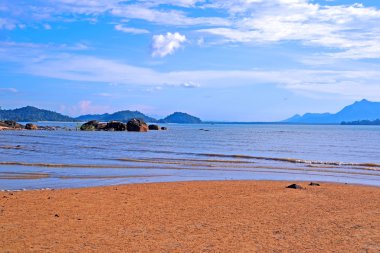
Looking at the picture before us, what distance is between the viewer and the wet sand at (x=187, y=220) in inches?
391

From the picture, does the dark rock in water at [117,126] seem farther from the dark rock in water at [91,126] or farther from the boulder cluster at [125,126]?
the dark rock in water at [91,126]

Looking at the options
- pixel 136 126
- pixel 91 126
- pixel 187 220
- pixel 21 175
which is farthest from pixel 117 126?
pixel 187 220

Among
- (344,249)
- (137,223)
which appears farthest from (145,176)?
(344,249)

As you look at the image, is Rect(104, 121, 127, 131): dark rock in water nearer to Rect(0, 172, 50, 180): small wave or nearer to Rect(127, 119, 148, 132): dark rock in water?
Rect(127, 119, 148, 132): dark rock in water

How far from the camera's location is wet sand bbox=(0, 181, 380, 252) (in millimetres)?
9938

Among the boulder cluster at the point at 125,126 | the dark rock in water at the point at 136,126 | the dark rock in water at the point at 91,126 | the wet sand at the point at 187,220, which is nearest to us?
the wet sand at the point at 187,220

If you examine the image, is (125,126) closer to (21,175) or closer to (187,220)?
(21,175)

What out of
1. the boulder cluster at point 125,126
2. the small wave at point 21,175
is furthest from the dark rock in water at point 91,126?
the small wave at point 21,175

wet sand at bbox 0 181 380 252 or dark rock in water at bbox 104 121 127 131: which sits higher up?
dark rock in water at bbox 104 121 127 131

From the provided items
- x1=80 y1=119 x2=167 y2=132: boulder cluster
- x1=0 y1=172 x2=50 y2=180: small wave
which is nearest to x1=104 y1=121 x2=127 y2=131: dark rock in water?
x1=80 y1=119 x2=167 y2=132: boulder cluster

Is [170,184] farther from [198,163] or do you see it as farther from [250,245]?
[198,163]

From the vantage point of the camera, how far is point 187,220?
12.6 m

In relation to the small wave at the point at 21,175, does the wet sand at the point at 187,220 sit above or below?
below

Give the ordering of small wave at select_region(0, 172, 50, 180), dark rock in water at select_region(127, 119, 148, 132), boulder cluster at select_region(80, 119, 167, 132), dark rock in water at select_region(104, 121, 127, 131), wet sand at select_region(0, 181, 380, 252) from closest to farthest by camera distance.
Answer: wet sand at select_region(0, 181, 380, 252), small wave at select_region(0, 172, 50, 180), dark rock in water at select_region(127, 119, 148, 132), boulder cluster at select_region(80, 119, 167, 132), dark rock in water at select_region(104, 121, 127, 131)
